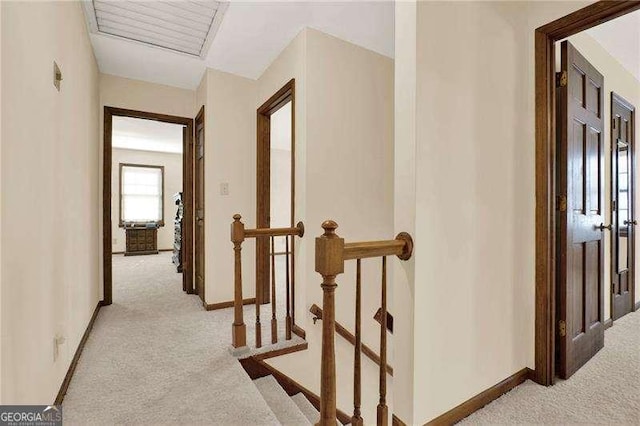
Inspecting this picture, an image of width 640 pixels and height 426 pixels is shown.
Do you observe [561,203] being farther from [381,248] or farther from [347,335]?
[347,335]

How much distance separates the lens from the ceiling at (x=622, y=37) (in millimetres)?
2318

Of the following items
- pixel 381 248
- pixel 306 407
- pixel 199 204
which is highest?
pixel 199 204

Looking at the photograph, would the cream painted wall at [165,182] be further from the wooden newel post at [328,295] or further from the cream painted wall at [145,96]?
the wooden newel post at [328,295]

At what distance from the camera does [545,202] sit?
5.90ft

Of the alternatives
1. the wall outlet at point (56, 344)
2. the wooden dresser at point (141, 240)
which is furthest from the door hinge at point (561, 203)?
the wooden dresser at point (141, 240)

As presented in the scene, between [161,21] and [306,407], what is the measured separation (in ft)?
9.93

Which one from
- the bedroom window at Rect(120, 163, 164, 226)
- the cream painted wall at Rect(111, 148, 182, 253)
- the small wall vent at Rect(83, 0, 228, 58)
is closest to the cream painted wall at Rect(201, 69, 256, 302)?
the small wall vent at Rect(83, 0, 228, 58)

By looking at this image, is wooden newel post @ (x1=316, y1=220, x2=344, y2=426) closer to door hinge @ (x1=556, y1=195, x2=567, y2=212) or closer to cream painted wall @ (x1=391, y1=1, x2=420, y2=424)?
cream painted wall @ (x1=391, y1=1, x2=420, y2=424)

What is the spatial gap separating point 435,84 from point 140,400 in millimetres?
2162

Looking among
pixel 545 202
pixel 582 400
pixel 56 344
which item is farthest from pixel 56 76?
pixel 582 400

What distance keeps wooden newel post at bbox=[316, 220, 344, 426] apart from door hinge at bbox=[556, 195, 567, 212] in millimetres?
1502

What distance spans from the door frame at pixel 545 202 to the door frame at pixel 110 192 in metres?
3.37

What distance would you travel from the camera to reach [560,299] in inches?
73.1

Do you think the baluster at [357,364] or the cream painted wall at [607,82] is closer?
the baluster at [357,364]
